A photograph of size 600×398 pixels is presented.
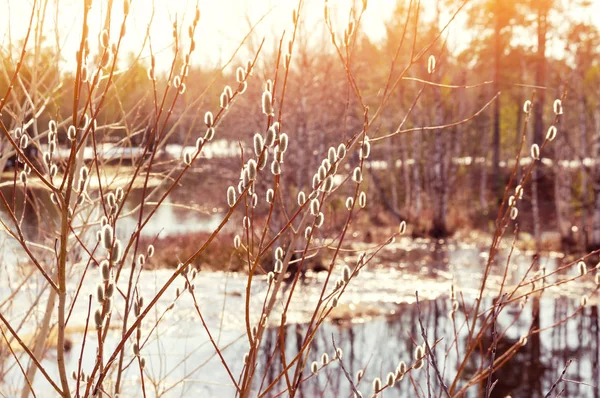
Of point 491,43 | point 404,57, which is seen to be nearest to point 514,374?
point 404,57

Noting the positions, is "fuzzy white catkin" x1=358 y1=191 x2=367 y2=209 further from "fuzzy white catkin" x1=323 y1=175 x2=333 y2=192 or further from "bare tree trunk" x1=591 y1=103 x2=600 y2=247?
"bare tree trunk" x1=591 y1=103 x2=600 y2=247

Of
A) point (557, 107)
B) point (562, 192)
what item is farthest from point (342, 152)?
point (562, 192)

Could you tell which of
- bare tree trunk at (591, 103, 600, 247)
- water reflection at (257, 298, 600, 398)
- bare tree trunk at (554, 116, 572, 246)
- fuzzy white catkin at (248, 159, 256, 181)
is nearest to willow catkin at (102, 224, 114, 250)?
fuzzy white catkin at (248, 159, 256, 181)

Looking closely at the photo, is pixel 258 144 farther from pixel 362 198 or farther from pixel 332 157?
pixel 362 198

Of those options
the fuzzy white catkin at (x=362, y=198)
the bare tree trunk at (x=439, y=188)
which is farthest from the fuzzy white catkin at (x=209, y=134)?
the bare tree trunk at (x=439, y=188)

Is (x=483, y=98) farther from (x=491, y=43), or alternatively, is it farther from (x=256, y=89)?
(x=256, y=89)

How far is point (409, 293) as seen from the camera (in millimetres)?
12648

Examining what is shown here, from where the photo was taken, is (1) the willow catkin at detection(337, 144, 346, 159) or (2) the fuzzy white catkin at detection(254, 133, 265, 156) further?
(1) the willow catkin at detection(337, 144, 346, 159)

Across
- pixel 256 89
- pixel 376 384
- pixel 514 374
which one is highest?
pixel 256 89

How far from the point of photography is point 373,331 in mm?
10281

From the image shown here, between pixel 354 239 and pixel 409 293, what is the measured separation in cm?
519

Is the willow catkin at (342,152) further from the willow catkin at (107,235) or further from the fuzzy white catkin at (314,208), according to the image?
the willow catkin at (107,235)

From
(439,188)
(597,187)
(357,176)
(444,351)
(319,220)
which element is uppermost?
(357,176)

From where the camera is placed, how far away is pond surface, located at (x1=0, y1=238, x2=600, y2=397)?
27.3 ft
